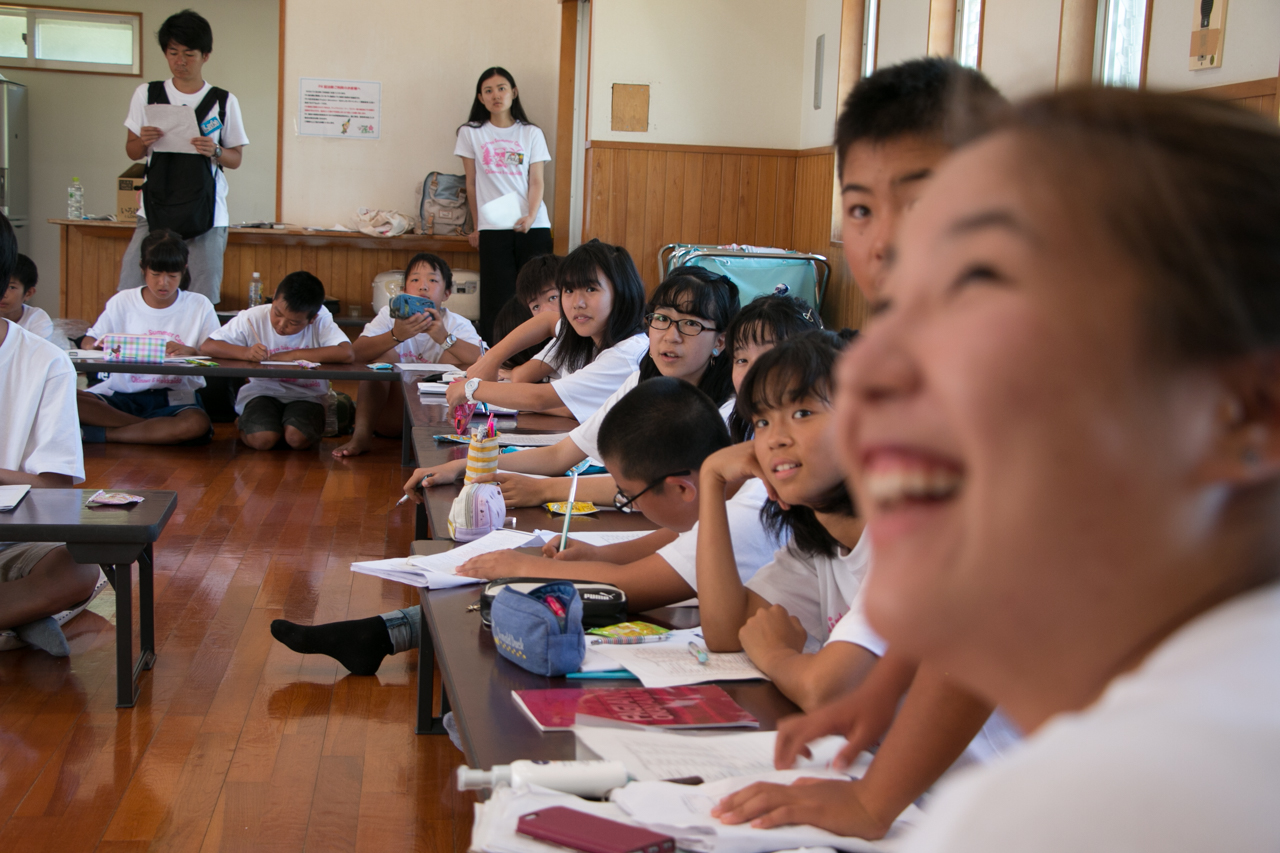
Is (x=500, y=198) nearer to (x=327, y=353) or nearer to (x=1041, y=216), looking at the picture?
(x=327, y=353)

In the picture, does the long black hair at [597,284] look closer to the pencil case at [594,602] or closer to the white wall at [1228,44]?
the white wall at [1228,44]

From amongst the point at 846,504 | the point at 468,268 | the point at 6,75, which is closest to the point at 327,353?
the point at 468,268

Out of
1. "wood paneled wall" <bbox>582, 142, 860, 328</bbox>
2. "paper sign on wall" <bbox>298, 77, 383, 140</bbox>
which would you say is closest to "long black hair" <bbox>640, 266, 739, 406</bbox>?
"wood paneled wall" <bbox>582, 142, 860, 328</bbox>

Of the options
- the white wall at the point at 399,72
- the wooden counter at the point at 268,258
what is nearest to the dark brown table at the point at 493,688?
the wooden counter at the point at 268,258

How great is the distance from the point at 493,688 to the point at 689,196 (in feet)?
21.5

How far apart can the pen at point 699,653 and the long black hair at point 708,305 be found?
1266 mm

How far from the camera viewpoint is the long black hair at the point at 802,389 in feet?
4.70

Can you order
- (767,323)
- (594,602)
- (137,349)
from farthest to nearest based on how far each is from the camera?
1. (137,349)
2. (767,323)
3. (594,602)

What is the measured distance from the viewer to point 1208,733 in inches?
13.6

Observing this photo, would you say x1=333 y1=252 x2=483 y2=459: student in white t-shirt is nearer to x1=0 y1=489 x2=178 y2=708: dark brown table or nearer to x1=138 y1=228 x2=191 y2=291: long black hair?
x1=138 y1=228 x2=191 y2=291: long black hair

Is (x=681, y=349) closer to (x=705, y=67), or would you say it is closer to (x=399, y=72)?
(x=705, y=67)

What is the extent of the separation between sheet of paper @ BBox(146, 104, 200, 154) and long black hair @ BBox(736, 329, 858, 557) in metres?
5.20

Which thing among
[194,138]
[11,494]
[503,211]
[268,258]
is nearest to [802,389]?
[11,494]

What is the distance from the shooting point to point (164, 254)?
5.33m
